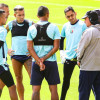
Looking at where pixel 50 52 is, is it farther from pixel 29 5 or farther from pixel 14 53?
pixel 29 5

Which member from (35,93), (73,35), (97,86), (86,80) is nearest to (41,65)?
(35,93)

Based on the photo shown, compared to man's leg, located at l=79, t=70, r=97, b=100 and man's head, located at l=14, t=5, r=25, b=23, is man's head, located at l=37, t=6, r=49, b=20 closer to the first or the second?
man's head, located at l=14, t=5, r=25, b=23

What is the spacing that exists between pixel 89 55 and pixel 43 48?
2.99ft

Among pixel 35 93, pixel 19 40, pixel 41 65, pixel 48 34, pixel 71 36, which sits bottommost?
pixel 35 93

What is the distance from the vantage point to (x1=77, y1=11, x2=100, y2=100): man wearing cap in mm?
6453

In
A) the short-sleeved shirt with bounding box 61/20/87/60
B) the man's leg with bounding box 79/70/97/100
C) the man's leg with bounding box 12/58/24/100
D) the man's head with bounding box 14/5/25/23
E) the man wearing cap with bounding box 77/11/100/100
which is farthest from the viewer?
the man's leg with bounding box 12/58/24/100

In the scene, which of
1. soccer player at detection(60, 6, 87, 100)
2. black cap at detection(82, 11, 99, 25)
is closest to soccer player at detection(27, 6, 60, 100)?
black cap at detection(82, 11, 99, 25)

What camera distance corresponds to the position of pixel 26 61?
800 centimetres

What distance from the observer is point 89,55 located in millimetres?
6586

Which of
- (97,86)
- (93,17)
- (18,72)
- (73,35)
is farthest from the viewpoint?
(18,72)

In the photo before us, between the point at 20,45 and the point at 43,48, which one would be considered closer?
the point at 43,48

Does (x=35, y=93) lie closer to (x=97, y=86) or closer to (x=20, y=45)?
(x=97, y=86)

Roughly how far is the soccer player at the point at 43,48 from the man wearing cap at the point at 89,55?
0.55 meters

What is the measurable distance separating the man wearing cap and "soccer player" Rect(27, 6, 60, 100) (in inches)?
21.5
